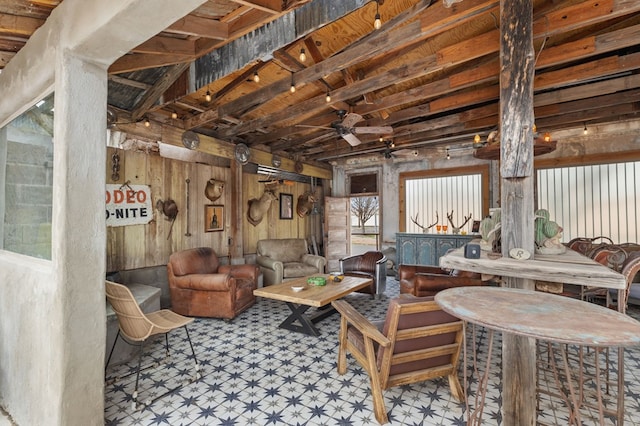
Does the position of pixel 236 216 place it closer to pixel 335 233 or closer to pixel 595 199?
pixel 335 233

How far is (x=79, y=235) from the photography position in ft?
5.77

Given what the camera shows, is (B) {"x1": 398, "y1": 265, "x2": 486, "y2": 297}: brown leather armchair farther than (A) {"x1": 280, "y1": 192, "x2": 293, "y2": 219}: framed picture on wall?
No

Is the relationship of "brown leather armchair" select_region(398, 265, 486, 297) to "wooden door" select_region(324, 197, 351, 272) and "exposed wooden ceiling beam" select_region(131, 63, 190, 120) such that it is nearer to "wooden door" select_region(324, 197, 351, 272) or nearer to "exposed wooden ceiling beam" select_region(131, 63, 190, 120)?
"exposed wooden ceiling beam" select_region(131, 63, 190, 120)

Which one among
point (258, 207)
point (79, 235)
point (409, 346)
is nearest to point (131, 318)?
point (79, 235)

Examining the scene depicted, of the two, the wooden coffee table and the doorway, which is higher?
the doorway

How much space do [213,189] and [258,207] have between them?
1.12m

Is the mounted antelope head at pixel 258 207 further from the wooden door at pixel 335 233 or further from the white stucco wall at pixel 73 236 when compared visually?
the white stucco wall at pixel 73 236

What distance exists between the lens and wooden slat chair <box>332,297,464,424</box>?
1.94 metres

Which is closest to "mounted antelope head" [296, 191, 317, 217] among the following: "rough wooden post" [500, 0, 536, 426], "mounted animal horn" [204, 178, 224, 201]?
"mounted animal horn" [204, 178, 224, 201]

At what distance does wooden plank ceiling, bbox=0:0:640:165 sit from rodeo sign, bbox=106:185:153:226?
88 cm

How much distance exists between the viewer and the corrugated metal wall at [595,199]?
489cm

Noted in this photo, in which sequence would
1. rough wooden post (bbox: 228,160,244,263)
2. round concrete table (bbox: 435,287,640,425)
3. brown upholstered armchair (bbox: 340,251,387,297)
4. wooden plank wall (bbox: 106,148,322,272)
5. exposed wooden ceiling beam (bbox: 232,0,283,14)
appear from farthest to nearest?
rough wooden post (bbox: 228,160,244,263) < brown upholstered armchair (bbox: 340,251,387,297) < wooden plank wall (bbox: 106,148,322,272) < exposed wooden ceiling beam (bbox: 232,0,283,14) < round concrete table (bbox: 435,287,640,425)

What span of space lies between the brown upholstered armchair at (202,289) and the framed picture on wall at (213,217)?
31.9 inches

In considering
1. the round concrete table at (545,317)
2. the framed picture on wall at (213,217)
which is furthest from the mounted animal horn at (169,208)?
the round concrete table at (545,317)
